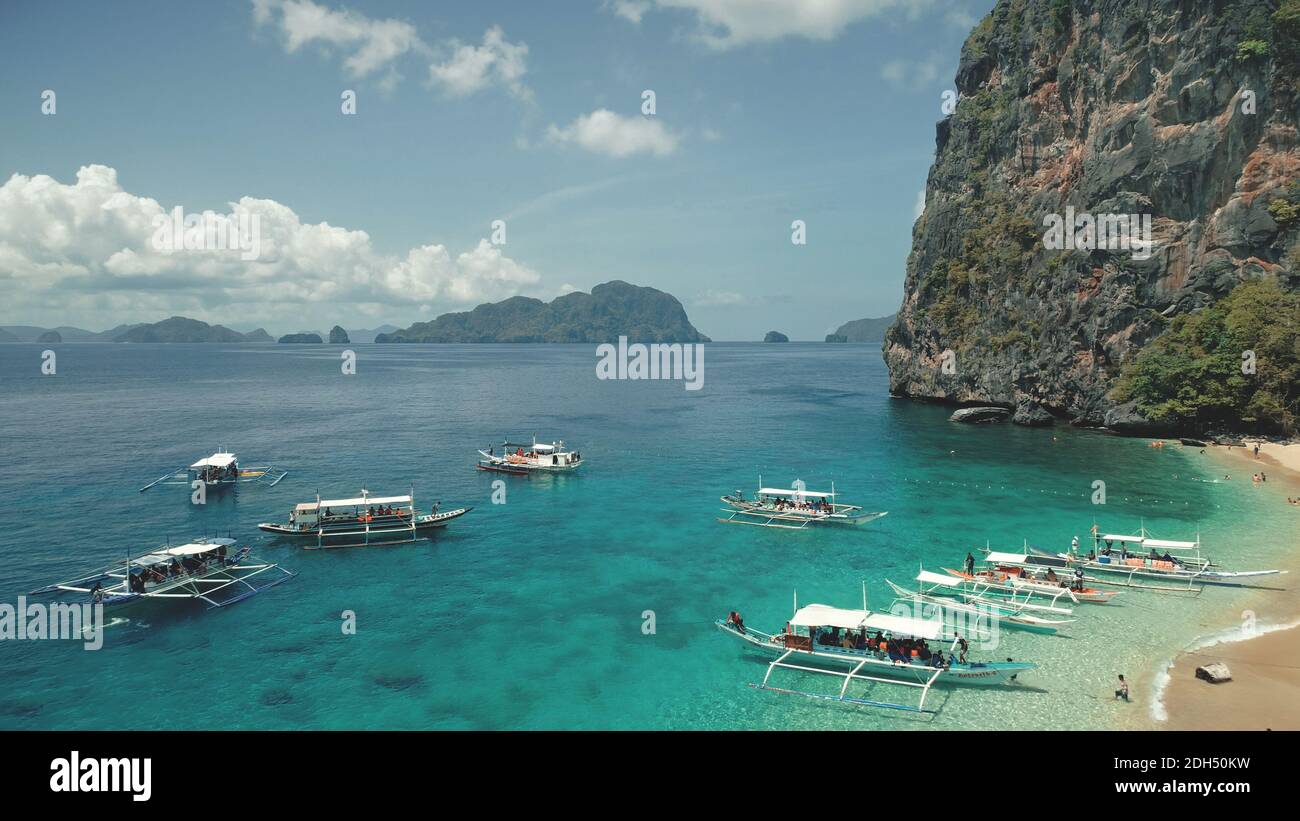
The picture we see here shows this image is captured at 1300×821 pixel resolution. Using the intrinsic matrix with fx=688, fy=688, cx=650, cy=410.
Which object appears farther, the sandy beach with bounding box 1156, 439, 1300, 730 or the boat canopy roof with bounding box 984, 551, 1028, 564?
the boat canopy roof with bounding box 984, 551, 1028, 564

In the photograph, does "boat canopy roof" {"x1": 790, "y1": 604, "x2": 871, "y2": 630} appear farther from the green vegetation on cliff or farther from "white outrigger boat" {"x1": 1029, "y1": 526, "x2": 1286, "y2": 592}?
the green vegetation on cliff

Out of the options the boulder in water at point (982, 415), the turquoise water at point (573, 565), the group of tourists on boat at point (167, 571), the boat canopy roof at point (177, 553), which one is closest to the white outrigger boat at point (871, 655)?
the turquoise water at point (573, 565)

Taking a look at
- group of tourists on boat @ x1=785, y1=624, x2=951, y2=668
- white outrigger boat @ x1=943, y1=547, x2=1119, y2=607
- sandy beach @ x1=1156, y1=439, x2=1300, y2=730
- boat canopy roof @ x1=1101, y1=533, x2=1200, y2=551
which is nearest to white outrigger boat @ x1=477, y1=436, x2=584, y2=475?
white outrigger boat @ x1=943, y1=547, x2=1119, y2=607

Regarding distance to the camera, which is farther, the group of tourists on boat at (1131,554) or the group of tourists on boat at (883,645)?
the group of tourists on boat at (1131,554)

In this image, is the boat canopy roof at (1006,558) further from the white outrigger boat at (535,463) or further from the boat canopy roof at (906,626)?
the white outrigger boat at (535,463)

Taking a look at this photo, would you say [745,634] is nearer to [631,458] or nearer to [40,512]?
[631,458]

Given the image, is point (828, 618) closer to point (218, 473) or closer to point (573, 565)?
point (573, 565)
